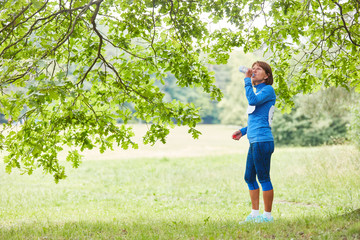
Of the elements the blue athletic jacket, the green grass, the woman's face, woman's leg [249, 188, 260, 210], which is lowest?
the green grass

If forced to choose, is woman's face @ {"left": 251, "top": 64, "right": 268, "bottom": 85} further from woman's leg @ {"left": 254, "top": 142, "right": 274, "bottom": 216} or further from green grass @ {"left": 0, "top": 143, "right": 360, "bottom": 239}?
green grass @ {"left": 0, "top": 143, "right": 360, "bottom": 239}

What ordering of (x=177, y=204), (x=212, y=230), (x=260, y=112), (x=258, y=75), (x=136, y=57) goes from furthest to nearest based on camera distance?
(x=177, y=204) < (x=136, y=57) < (x=258, y=75) < (x=260, y=112) < (x=212, y=230)

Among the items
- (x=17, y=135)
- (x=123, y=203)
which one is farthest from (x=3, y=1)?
(x=123, y=203)

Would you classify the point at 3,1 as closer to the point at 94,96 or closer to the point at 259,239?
the point at 94,96

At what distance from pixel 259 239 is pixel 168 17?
11.0ft

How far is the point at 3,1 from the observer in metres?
4.54

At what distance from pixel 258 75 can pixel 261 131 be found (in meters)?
0.73

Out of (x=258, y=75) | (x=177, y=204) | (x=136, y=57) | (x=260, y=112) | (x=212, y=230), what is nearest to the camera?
(x=212, y=230)

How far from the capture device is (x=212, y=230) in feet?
15.4

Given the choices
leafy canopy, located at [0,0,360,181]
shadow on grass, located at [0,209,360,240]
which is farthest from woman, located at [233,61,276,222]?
leafy canopy, located at [0,0,360,181]

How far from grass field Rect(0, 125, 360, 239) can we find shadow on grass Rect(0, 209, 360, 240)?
0.01 metres

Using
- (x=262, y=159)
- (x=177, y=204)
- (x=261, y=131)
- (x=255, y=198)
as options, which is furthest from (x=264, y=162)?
(x=177, y=204)

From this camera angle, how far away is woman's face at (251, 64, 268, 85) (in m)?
5.01

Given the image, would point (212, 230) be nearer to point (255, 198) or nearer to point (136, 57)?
point (255, 198)
